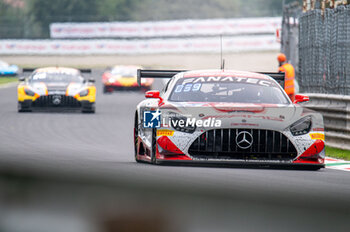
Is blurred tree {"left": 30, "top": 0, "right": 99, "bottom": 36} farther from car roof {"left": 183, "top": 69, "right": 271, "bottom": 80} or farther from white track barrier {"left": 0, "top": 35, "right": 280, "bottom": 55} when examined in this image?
car roof {"left": 183, "top": 69, "right": 271, "bottom": 80}

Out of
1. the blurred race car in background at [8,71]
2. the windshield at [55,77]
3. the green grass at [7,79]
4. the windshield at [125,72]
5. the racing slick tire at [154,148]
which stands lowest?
the green grass at [7,79]

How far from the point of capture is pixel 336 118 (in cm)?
1405


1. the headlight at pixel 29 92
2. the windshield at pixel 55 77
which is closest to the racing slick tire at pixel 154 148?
the headlight at pixel 29 92

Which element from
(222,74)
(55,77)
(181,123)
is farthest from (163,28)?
(181,123)

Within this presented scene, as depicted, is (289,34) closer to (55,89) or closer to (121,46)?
(55,89)

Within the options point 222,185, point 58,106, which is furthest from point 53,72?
point 222,185

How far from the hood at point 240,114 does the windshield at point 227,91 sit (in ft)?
2.16

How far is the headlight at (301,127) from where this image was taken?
9.45 m

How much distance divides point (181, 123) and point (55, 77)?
45.0ft

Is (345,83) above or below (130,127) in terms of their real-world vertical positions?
above

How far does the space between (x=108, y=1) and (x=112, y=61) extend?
19824 millimetres

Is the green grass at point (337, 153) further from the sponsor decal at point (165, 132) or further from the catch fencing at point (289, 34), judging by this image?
the catch fencing at point (289, 34)

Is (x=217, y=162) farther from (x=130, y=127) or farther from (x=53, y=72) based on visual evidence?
(x=53, y=72)

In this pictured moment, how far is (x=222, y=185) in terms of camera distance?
8.25m
